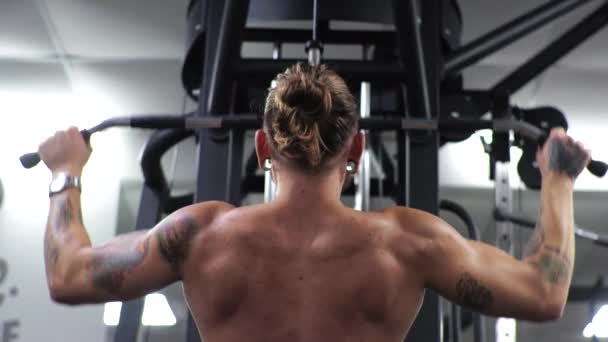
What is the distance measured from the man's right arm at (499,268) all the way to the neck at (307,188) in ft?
0.42

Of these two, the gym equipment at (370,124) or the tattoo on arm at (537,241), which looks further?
the gym equipment at (370,124)

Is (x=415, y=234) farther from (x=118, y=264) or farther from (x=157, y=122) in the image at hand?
(x=157, y=122)

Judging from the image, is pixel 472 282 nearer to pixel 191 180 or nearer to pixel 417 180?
pixel 417 180

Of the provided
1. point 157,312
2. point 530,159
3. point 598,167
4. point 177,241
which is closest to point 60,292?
point 177,241

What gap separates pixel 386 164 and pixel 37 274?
2116 millimetres

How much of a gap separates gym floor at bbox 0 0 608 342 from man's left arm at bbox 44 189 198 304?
1.60 m

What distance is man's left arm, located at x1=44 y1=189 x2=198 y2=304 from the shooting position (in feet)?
4.47

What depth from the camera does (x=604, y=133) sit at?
4230 millimetres

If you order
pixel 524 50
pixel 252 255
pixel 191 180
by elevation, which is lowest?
pixel 191 180

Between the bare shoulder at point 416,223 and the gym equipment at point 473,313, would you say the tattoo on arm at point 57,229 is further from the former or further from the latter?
the gym equipment at point 473,313

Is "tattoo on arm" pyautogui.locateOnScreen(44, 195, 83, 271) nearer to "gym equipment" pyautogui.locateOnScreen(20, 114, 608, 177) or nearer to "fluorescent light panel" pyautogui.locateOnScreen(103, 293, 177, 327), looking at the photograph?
"gym equipment" pyautogui.locateOnScreen(20, 114, 608, 177)

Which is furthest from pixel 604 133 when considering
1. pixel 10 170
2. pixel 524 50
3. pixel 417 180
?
pixel 10 170

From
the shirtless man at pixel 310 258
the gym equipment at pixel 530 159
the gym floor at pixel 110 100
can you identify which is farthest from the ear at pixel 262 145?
the gym floor at pixel 110 100

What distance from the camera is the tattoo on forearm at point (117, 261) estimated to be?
1365mm
